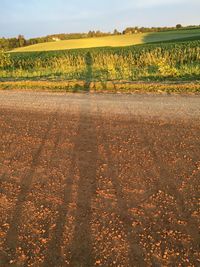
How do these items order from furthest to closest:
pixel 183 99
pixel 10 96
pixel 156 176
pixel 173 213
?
pixel 10 96, pixel 183 99, pixel 156 176, pixel 173 213

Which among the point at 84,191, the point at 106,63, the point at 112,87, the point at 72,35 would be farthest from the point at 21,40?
the point at 84,191

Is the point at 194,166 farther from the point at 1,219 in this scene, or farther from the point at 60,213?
the point at 1,219

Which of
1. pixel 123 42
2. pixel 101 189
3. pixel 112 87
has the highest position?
pixel 123 42

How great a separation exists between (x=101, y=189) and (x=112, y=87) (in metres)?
10.1

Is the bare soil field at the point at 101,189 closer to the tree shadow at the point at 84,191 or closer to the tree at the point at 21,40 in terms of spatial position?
the tree shadow at the point at 84,191

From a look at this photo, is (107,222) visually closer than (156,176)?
Yes

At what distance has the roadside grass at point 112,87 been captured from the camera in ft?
43.9

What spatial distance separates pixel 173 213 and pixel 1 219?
7.23 feet

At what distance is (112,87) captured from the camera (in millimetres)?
14766

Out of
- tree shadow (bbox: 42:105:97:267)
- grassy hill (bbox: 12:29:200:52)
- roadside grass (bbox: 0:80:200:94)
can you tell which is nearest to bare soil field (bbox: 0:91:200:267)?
tree shadow (bbox: 42:105:97:267)

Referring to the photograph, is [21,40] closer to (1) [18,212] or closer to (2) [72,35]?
(2) [72,35]

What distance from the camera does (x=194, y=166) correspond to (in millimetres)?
5832

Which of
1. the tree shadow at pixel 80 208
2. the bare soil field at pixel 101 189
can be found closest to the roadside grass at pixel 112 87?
the bare soil field at pixel 101 189

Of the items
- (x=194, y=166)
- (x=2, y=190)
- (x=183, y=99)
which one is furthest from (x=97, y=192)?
(x=183, y=99)
